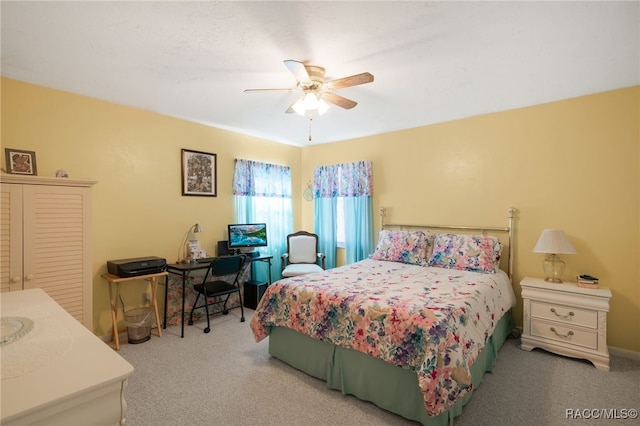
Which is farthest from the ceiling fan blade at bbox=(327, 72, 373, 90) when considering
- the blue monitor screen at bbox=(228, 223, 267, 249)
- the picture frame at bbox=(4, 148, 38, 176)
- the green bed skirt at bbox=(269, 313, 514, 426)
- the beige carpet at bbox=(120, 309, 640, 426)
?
the picture frame at bbox=(4, 148, 38, 176)

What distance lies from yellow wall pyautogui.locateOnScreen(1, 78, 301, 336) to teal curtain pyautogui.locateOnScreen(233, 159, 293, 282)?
227 mm

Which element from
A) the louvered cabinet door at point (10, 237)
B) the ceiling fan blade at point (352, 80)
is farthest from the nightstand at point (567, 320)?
the louvered cabinet door at point (10, 237)

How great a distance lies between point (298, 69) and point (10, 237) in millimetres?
2549

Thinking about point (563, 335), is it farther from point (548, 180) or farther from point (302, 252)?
point (302, 252)

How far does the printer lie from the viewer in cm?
298

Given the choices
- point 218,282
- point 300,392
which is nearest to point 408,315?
point 300,392

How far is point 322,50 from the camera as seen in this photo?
217 cm

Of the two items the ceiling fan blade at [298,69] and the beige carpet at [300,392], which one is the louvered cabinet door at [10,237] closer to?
the beige carpet at [300,392]

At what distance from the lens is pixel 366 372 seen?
218cm

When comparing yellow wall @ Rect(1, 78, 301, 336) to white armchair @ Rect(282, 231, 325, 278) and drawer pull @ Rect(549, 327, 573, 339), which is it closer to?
white armchair @ Rect(282, 231, 325, 278)

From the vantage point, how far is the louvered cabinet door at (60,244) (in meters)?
2.47

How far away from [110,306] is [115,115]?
6.53 feet

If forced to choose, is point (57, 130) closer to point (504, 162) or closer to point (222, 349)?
point (222, 349)

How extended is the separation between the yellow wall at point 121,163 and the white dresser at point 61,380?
242cm
